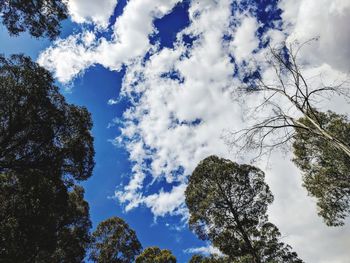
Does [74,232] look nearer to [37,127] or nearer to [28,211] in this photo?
[28,211]

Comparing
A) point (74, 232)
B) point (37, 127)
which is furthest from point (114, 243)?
point (37, 127)

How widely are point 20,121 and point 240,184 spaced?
12.6 m

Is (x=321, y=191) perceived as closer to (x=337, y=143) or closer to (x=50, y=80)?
(x=337, y=143)

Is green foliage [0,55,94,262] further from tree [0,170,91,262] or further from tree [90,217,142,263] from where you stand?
tree [90,217,142,263]

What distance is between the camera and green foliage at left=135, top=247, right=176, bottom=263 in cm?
2456

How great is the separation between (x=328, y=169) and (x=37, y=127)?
52.4ft

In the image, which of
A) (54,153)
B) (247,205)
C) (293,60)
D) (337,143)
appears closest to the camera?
(337,143)

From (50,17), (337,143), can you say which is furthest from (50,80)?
(337,143)

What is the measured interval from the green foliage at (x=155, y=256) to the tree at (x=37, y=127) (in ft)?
51.7

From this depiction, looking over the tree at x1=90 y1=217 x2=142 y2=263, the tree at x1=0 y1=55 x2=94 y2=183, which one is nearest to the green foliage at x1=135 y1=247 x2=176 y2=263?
the tree at x1=90 y1=217 x2=142 y2=263

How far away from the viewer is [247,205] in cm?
1592

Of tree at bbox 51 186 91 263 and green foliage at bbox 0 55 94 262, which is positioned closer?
green foliage at bbox 0 55 94 262

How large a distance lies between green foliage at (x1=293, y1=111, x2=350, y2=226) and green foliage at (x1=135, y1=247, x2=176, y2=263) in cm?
1530

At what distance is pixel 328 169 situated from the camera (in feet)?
50.7
